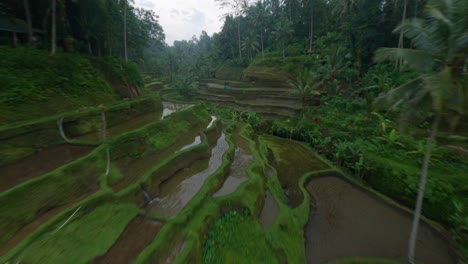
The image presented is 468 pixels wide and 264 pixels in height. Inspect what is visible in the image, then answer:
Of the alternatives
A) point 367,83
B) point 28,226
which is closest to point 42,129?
point 28,226

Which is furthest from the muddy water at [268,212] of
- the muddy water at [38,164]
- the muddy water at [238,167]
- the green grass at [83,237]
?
the muddy water at [38,164]

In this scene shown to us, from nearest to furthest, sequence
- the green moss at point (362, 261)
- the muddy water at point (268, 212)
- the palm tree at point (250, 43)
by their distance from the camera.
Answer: the green moss at point (362, 261)
the muddy water at point (268, 212)
the palm tree at point (250, 43)

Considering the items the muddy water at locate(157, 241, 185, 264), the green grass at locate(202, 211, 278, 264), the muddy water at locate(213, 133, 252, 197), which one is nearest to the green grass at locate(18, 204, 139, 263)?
the muddy water at locate(157, 241, 185, 264)

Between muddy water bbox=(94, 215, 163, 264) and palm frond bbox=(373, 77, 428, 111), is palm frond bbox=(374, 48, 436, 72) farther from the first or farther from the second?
muddy water bbox=(94, 215, 163, 264)

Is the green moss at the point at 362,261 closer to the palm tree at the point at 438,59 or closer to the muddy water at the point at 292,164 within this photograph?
the palm tree at the point at 438,59

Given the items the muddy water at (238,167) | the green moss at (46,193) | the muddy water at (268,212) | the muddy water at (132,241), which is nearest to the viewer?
the muddy water at (132,241)
